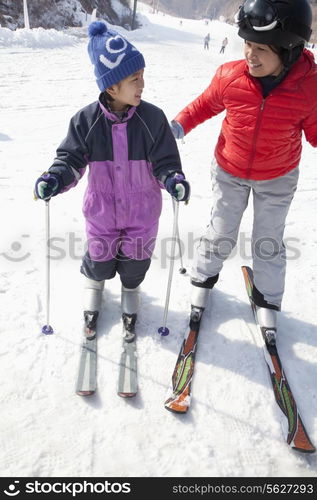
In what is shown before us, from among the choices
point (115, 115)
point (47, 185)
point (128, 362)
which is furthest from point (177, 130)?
point (128, 362)

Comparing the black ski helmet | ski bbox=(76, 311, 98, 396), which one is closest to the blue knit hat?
the black ski helmet

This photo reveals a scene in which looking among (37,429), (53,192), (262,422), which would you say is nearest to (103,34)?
(53,192)

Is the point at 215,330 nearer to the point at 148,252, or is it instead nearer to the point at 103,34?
the point at 148,252

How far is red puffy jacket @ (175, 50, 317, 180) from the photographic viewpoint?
220 cm

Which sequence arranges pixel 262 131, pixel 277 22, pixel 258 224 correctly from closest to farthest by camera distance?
pixel 277 22, pixel 262 131, pixel 258 224

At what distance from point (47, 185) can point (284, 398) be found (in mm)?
1974

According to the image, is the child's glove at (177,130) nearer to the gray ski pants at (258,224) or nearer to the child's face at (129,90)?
the gray ski pants at (258,224)

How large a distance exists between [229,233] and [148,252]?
0.60m

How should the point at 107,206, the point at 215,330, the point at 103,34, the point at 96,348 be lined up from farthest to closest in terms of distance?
the point at 215,330, the point at 96,348, the point at 107,206, the point at 103,34

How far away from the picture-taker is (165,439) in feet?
7.11

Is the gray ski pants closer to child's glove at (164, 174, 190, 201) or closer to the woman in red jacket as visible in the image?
the woman in red jacket

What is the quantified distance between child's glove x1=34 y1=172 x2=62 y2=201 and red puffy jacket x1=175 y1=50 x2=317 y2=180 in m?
0.98

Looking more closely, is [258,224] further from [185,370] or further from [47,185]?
[47,185]

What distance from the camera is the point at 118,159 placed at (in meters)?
2.37
